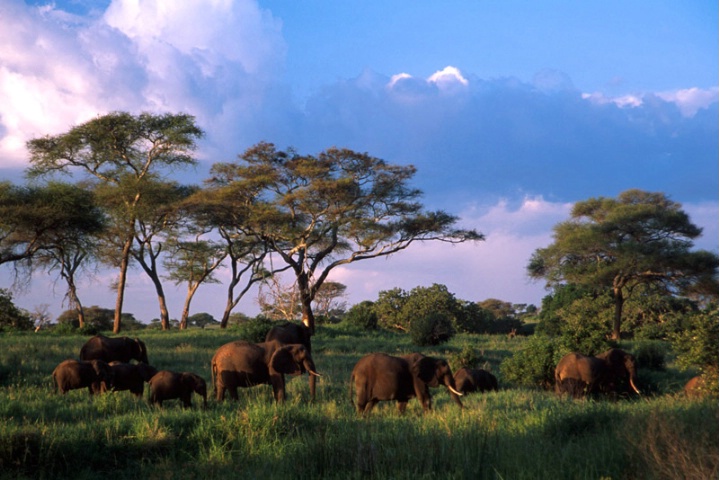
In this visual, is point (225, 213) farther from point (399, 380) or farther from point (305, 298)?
point (399, 380)

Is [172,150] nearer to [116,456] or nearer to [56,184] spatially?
[56,184]

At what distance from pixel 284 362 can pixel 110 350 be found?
614 centimetres

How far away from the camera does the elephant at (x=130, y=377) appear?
12.2 metres

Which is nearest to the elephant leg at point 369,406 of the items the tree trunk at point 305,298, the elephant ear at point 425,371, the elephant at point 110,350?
the elephant ear at point 425,371

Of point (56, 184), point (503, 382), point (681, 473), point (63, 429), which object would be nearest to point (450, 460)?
point (681, 473)

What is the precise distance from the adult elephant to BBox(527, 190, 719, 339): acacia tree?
66.2 feet

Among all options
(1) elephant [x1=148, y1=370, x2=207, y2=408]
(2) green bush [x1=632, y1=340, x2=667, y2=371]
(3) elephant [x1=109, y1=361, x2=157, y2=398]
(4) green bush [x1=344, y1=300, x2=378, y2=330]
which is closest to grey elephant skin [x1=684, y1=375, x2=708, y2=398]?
(2) green bush [x1=632, y1=340, x2=667, y2=371]

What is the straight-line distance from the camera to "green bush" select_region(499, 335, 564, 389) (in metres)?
15.9

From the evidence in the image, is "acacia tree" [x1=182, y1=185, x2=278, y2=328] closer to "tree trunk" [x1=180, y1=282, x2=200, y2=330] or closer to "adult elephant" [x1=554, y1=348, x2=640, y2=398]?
"tree trunk" [x1=180, y1=282, x2=200, y2=330]

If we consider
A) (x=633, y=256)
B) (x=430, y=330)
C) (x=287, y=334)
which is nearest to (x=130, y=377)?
(x=287, y=334)

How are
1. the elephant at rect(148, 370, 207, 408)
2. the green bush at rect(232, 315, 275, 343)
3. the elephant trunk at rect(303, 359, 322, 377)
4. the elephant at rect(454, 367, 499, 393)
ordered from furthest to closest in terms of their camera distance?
the green bush at rect(232, 315, 275, 343) < the elephant at rect(454, 367, 499, 393) < the elephant trunk at rect(303, 359, 322, 377) < the elephant at rect(148, 370, 207, 408)

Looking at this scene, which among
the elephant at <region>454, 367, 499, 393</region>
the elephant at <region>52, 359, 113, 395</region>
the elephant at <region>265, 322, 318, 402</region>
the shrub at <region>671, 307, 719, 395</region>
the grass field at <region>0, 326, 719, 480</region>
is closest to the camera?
the grass field at <region>0, 326, 719, 480</region>

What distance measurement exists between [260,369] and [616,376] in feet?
Answer: 23.2

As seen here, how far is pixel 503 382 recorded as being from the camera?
52.6 ft
